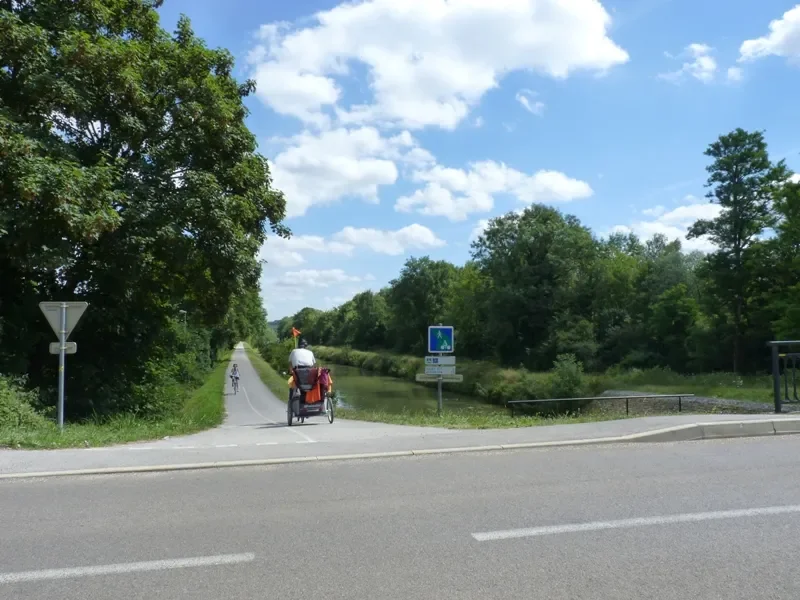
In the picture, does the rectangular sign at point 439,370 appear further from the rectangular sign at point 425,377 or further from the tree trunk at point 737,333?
the tree trunk at point 737,333

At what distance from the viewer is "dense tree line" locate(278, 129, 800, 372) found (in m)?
42.7

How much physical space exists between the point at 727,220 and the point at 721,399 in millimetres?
18270

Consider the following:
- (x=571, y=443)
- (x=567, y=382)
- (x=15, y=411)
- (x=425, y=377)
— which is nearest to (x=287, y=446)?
(x=571, y=443)

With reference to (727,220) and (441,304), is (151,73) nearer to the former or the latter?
(727,220)

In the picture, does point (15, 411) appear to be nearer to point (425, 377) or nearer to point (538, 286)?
point (425, 377)

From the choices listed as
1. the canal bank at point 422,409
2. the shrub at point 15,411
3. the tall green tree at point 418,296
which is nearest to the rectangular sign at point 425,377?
the canal bank at point 422,409

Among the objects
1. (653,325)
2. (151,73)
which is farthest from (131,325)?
(653,325)

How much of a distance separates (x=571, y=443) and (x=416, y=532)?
4.71 metres

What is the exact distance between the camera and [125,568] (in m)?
4.36

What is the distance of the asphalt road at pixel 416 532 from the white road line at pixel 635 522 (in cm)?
2

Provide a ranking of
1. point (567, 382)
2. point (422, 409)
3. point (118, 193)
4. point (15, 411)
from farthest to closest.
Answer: point (567, 382), point (422, 409), point (118, 193), point (15, 411)

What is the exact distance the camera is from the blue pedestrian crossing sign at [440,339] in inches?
633

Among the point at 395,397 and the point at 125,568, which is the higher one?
the point at 125,568

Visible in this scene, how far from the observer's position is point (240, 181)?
681 inches
